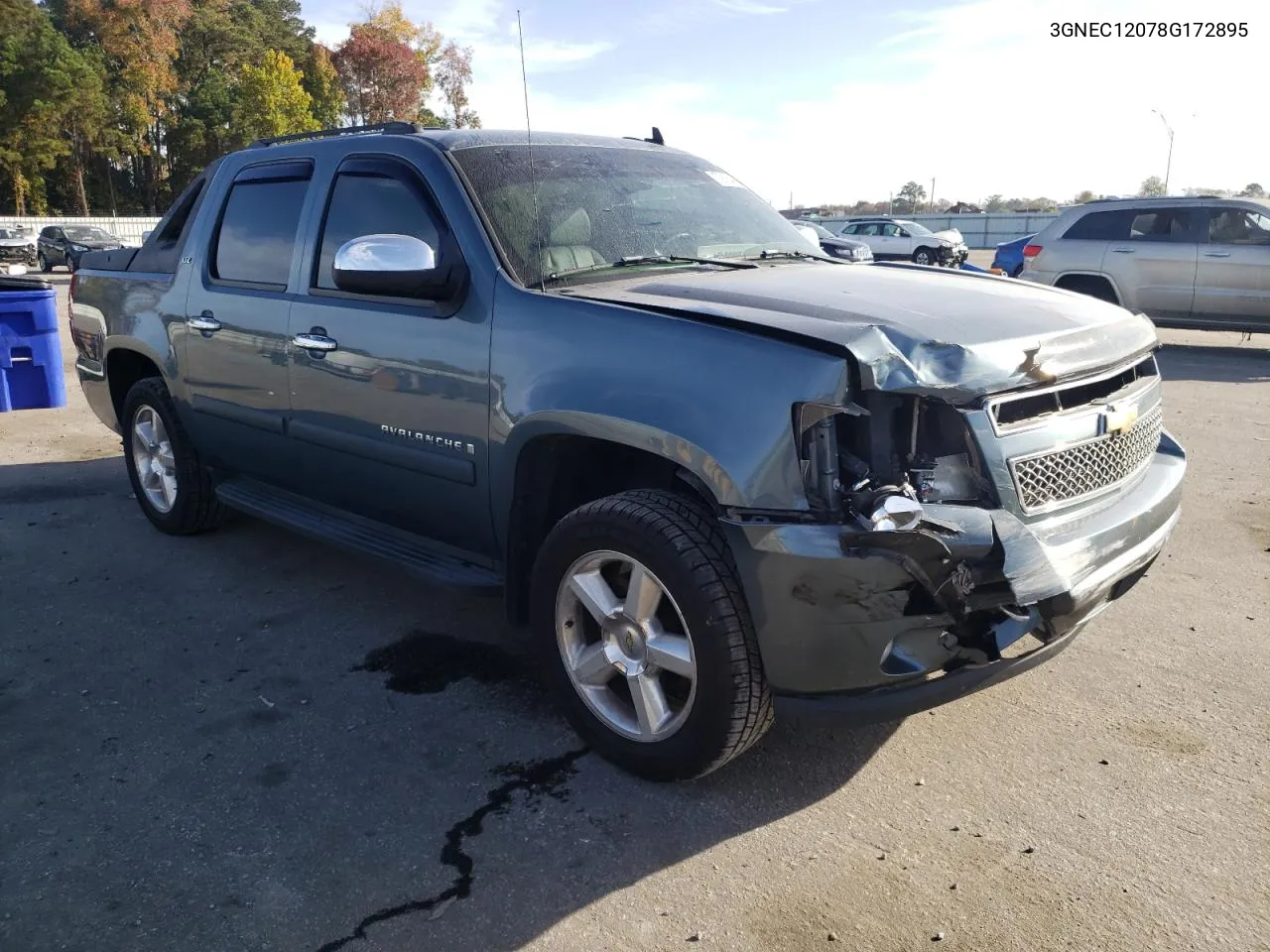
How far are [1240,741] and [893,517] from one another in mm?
1677

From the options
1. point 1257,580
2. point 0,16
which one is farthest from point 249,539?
point 0,16

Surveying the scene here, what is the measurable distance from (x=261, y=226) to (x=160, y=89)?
178 feet

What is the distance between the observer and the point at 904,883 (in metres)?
2.61

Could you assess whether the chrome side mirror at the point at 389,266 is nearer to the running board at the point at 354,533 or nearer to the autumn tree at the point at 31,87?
the running board at the point at 354,533

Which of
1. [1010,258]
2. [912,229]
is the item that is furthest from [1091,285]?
[912,229]

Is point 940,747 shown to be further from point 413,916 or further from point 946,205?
point 946,205

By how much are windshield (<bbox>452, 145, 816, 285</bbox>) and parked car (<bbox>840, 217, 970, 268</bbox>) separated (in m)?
23.4

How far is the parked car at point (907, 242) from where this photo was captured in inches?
1057

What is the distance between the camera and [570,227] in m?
3.62

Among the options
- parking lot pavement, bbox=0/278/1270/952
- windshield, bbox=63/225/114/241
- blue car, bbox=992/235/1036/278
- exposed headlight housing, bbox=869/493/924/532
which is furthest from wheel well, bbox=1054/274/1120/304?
windshield, bbox=63/225/114/241

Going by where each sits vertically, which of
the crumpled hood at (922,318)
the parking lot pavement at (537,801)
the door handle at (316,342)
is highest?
the crumpled hood at (922,318)

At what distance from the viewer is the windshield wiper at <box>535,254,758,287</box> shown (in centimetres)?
342

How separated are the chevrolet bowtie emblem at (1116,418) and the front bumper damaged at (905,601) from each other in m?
0.41

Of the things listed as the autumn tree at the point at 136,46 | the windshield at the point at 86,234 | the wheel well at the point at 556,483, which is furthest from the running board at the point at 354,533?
the autumn tree at the point at 136,46
